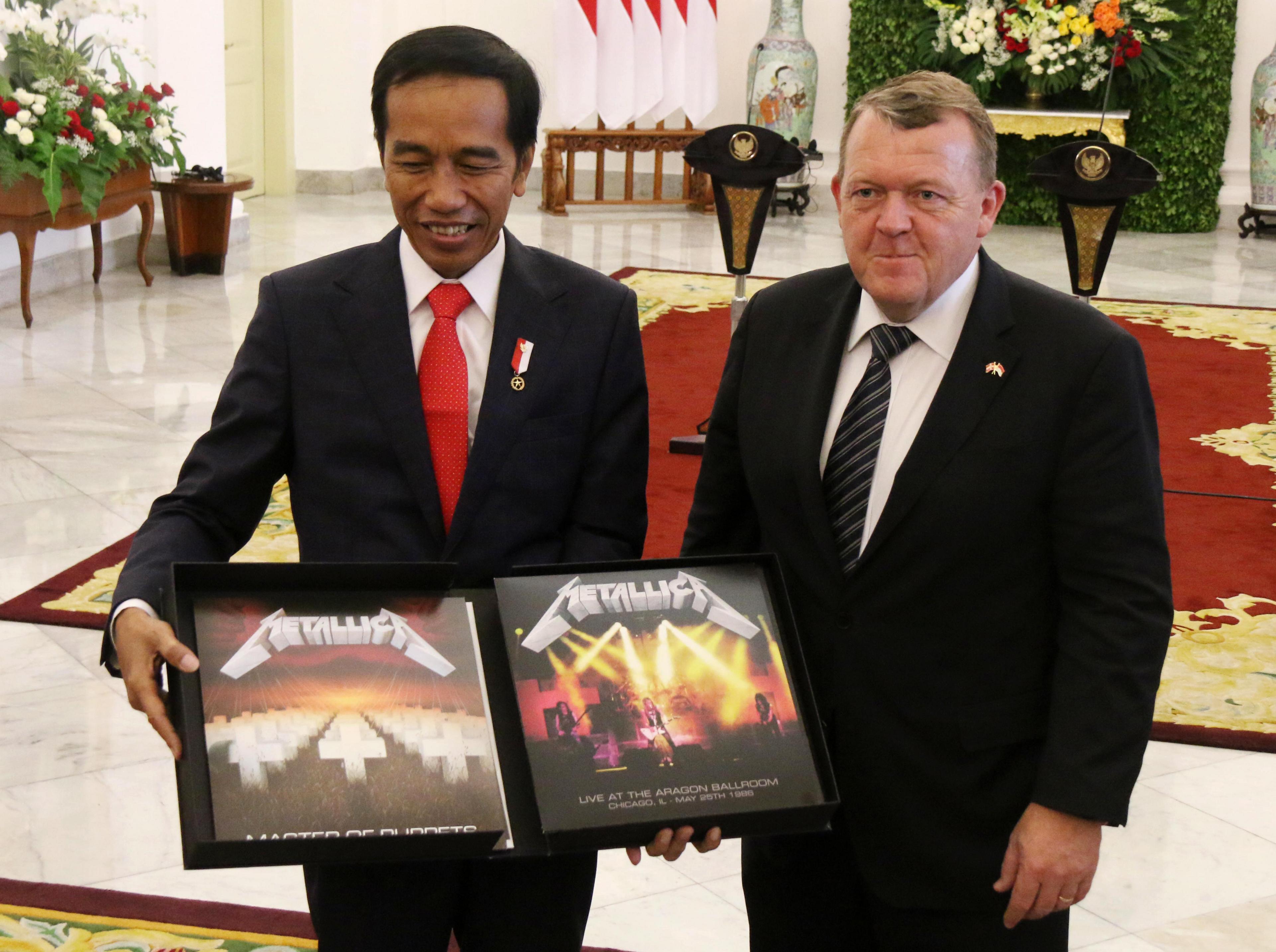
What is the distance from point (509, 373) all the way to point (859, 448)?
43 cm

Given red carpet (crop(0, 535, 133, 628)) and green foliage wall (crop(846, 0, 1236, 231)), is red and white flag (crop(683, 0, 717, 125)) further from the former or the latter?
red carpet (crop(0, 535, 133, 628))

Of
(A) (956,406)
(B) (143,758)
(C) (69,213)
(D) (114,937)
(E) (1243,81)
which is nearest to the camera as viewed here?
(A) (956,406)

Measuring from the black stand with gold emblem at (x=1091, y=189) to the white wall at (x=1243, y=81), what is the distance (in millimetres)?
8064

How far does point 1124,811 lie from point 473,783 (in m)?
0.77

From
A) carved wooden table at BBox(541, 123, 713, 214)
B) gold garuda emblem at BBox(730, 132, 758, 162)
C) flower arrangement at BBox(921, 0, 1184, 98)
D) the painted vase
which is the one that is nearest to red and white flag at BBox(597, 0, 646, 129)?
carved wooden table at BBox(541, 123, 713, 214)

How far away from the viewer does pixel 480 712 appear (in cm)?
153

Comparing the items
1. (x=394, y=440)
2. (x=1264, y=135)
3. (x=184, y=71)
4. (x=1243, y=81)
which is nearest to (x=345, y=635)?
(x=394, y=440)

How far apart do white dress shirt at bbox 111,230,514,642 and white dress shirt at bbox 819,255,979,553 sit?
0.43 m

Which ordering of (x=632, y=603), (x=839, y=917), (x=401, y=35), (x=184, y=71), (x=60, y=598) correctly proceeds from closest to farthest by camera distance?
(x=632, y=603), (x=839, y=917), (x=60, y=598), (x=184, y=71), (x=401, y=35)

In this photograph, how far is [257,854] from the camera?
1.36m

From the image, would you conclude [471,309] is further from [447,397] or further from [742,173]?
[742,173]

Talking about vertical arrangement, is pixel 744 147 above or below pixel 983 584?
above

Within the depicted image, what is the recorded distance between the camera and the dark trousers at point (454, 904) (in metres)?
1.68

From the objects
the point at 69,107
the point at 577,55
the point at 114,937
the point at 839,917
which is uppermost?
the point at 577,55
